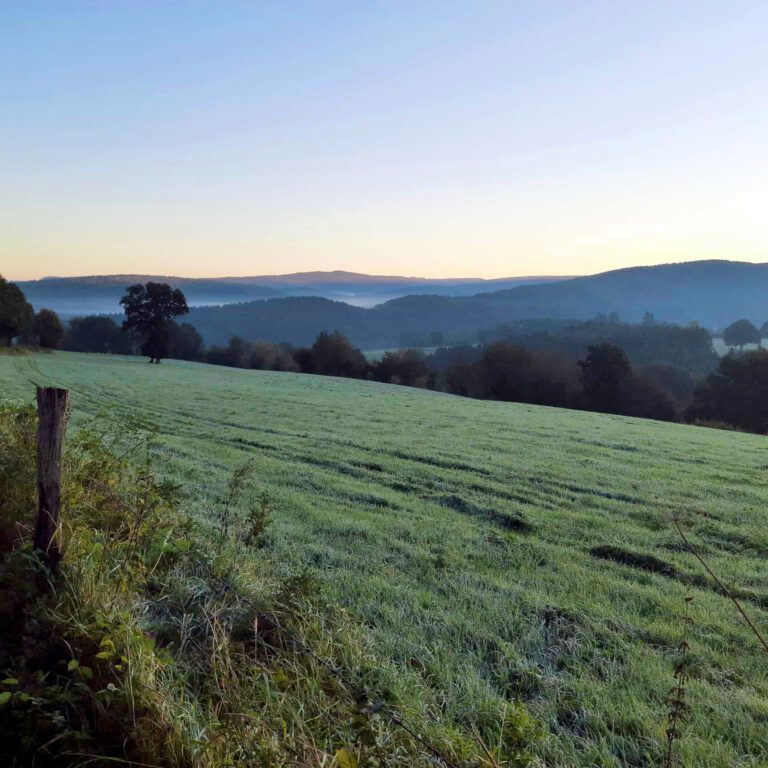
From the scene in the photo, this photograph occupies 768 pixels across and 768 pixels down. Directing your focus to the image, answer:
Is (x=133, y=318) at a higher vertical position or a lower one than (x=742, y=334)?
higher

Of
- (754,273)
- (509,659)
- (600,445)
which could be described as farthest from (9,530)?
(754,273)

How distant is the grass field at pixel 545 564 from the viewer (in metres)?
3.53

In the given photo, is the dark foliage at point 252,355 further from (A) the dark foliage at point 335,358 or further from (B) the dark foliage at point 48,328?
(B) the dark foliage at point 48,328

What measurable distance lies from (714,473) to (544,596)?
8680 mm

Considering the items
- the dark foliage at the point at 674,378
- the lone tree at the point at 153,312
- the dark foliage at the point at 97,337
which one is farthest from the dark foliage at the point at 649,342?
the dark foliage at the point at 97,337

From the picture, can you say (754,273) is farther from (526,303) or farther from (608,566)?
(608,566)

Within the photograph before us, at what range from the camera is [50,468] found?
172 inches

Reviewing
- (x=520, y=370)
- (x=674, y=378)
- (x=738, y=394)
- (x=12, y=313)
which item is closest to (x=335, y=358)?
(x=520, y=370)

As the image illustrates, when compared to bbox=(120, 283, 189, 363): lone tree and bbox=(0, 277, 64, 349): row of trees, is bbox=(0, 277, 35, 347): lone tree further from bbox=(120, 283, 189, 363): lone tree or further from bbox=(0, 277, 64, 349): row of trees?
bbox=(120, 283, 189, 363): lone tree

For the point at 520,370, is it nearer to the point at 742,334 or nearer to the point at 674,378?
the point at 674,378

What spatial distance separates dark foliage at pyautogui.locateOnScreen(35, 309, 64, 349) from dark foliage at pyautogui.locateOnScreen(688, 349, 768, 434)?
7227 cm

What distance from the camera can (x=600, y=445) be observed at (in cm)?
1558

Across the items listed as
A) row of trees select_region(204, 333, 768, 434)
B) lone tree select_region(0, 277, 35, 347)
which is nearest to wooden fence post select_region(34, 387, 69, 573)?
row of trees select_region(204, 333, 768, 434)

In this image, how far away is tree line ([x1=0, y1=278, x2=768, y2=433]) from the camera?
48031 mm
